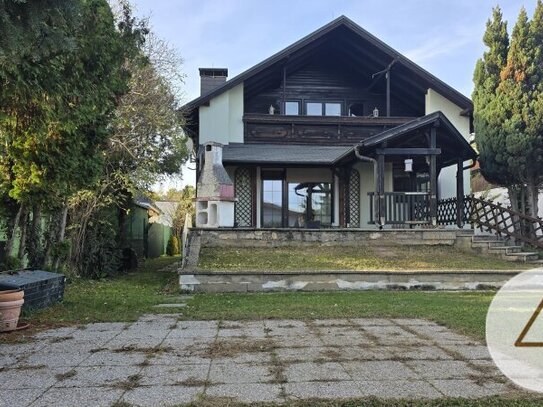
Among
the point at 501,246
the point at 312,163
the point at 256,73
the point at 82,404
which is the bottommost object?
the point at 82,404

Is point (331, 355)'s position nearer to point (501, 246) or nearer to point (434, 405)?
point (434, 405)

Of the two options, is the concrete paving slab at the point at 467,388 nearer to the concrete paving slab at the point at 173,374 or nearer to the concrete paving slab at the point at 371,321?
the concrete paving slab at the point at 173,374

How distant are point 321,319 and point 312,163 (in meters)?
9.41

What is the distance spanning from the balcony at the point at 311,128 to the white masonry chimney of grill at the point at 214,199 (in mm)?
4212

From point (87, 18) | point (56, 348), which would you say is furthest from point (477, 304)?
point (87, 18)

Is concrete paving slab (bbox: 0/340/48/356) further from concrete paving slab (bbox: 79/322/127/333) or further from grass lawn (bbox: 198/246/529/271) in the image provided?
grass lawn (bbox: 198/246/529/271)

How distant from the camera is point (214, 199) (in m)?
13.0

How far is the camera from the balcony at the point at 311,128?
688 inches

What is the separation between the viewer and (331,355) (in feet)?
15.9

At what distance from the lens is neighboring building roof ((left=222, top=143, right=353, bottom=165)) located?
15609 mm

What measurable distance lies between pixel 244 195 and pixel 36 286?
1051 centimetres

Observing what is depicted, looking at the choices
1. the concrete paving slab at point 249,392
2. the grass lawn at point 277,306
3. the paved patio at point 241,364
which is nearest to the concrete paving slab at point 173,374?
the paved patio at point 241,364

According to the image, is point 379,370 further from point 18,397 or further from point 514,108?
point 514,108

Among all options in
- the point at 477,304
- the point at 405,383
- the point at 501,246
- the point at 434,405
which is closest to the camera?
the point at 434,405
